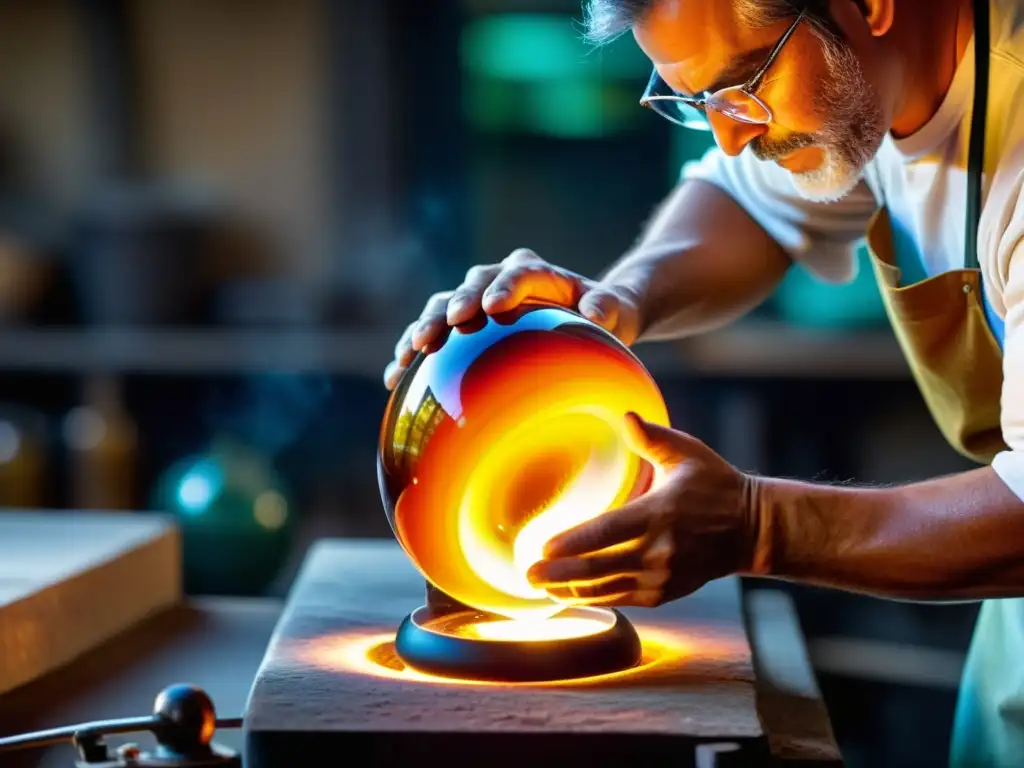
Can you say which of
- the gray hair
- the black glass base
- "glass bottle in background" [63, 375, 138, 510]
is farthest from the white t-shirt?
"glass bottle in background" [63, 375, 138, 510]

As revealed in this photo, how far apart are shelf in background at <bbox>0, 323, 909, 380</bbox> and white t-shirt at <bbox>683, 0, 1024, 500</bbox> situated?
4.36 ft

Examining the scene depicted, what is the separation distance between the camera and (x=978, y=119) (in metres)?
1.42

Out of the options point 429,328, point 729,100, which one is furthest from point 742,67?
point 429,328

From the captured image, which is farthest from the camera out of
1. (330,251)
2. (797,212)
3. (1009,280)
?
(330,251)

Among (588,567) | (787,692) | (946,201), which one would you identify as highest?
(946,201)

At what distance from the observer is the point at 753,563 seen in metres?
1.21

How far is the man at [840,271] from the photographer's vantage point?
119 centimetres

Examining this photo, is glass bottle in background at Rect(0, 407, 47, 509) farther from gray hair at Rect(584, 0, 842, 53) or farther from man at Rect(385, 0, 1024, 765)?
gray hair at Rect(584, 0, 842, 53)

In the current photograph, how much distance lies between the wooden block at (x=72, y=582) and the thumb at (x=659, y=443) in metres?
0.72

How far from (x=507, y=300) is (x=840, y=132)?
42 cm

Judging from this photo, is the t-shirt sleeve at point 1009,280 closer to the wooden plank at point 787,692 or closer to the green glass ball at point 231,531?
the wooden plank at point 787,692

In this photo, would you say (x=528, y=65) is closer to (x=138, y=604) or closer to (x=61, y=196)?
(x=61, y=196)

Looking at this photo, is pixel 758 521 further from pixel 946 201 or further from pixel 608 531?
pixel 946 201

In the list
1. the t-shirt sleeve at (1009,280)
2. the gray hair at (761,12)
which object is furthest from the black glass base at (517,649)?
the gray hair at (761,12)
